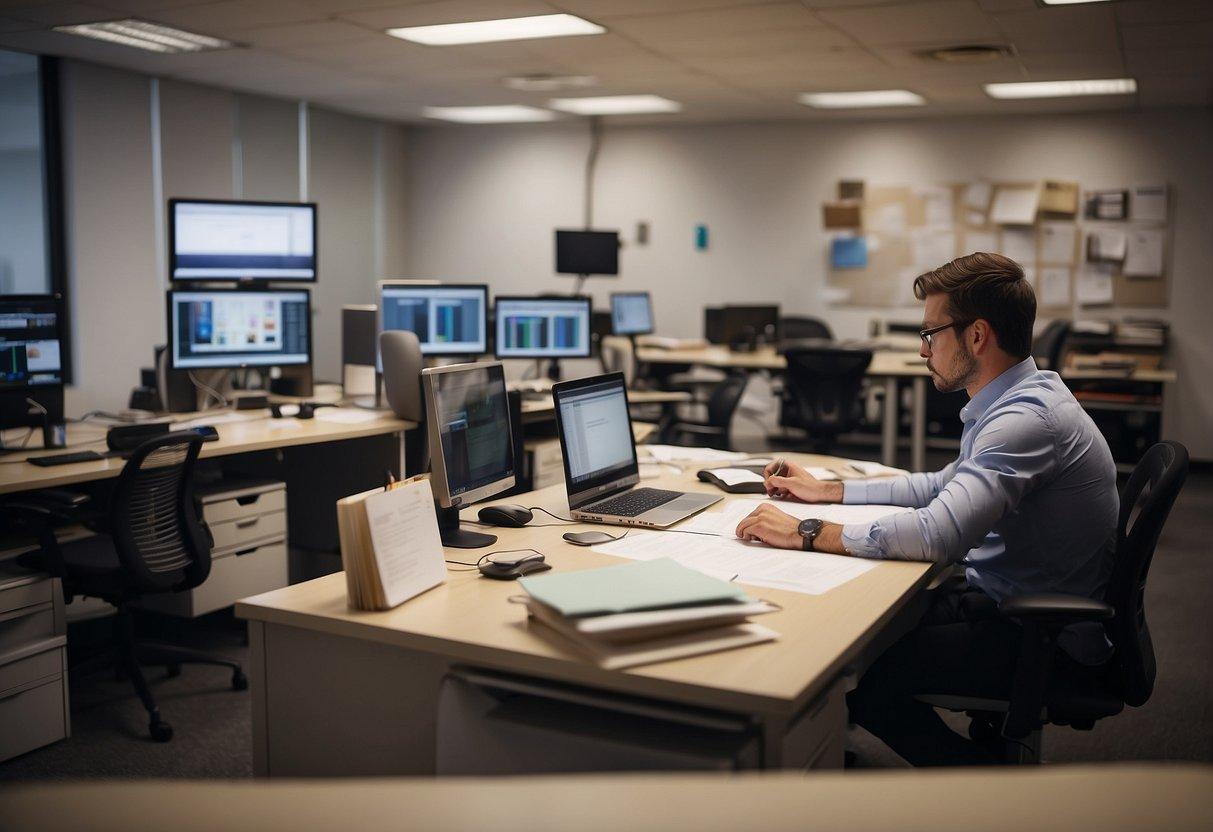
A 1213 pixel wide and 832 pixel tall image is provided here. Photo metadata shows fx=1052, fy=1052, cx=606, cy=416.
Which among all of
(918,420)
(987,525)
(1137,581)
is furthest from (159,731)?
(918,420)

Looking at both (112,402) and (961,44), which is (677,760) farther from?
(112,402)

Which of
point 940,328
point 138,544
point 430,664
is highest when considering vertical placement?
point 940,328

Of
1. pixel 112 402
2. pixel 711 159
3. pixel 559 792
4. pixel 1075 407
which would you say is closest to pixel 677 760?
pixel 559 792

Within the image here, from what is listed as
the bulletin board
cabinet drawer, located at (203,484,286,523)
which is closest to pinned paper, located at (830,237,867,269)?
the bulletin board

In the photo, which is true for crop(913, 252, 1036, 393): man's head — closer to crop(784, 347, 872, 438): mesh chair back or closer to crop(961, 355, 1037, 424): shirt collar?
crop(961, 355, 1037, 424): shirt collar

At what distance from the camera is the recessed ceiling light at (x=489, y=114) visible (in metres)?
8.96

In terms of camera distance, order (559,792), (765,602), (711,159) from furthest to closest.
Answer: (711,159) < (765,602) < (559,792)

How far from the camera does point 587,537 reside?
2.47 metres

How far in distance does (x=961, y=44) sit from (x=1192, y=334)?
3617 millimetres

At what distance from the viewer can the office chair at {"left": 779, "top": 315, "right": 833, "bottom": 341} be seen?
8.65 metres

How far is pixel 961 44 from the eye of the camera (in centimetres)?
573

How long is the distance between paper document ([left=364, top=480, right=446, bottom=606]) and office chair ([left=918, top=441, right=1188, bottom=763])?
1055 mm

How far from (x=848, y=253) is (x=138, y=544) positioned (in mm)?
6987

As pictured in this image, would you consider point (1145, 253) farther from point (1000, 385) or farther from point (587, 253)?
point (1000, 385)
